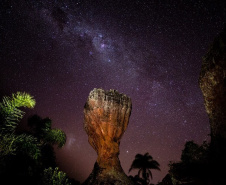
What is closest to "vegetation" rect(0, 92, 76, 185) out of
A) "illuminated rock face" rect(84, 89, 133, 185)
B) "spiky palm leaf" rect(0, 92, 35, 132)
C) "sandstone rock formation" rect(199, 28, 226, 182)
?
"spiky palm leaf" rect(0, 92, 35, 132)

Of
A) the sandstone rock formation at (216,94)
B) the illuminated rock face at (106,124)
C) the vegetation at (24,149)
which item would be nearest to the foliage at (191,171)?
the sandstone rock formation at (216,94)

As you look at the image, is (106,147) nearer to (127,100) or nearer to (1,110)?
(127,100)

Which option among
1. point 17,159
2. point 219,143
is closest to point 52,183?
point 17,159

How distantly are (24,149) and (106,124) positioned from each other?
16.0 metres

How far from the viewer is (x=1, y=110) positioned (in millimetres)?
5328

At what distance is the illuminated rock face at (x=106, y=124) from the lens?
2045cm

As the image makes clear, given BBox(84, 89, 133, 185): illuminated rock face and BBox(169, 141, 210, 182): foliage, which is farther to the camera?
BBox(84, 89, 133, 185): illuminated rock face

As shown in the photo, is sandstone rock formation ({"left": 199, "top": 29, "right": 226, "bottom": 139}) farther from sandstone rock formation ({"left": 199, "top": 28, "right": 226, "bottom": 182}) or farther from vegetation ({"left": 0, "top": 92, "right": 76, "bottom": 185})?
vegetation ({"left": 0, "top": 92, "right": 76, "bottom": 185})

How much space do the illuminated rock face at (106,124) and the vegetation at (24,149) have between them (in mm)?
5289

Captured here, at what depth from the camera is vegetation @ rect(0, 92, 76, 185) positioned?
17.6 ft

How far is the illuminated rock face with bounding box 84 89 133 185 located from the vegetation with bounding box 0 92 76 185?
5.29 m

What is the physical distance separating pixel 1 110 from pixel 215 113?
1033 cm

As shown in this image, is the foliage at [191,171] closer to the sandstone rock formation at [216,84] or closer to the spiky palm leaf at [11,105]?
→ the sandstone rock formation at [216,84]

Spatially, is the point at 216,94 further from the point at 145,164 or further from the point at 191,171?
the point at 145,164
